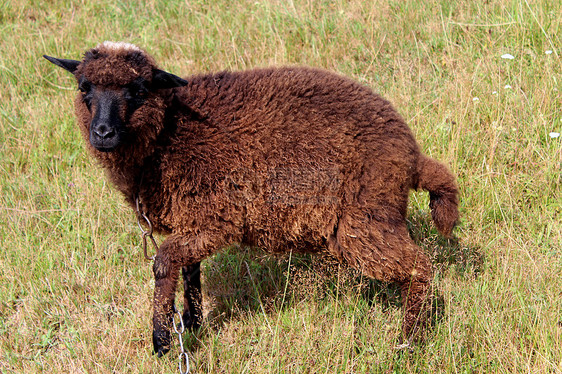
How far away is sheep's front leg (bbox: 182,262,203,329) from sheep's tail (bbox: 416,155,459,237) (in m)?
1.73

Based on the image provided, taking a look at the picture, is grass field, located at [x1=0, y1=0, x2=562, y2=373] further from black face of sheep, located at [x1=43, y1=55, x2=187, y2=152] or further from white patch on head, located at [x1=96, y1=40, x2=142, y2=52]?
→ white patch on head, located at [x1=96, y1=40, x2=142, y2=52]

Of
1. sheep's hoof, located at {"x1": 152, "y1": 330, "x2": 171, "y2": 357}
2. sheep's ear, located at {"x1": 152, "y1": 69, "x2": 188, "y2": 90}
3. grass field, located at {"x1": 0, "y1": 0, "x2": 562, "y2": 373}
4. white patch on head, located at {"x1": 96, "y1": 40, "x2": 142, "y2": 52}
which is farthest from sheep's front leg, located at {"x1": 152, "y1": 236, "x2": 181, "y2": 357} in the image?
white patch on head, located at {"x1": 96, "y1": 40, "x2": 142, "y2": 52}

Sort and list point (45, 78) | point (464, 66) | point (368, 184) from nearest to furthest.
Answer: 1. point (368, 184)
2. point (464, 66)
3. point (45, 78)

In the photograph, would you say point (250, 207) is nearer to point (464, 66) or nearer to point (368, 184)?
point (368, 184)

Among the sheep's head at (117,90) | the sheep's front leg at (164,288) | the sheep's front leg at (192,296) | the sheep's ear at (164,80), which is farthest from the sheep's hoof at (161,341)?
the sheep's ear at (164,80)


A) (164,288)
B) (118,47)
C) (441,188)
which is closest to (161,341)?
(164,288)

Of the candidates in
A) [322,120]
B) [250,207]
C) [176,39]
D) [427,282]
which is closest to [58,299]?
[250,207]

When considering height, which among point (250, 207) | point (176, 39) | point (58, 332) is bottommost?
point (58, 332)

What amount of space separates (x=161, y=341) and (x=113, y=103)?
154cm

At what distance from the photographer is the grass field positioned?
3.61m

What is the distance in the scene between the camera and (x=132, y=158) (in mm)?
3656

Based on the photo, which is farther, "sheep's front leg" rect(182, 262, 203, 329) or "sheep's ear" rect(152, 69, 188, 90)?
"sheep's front leg" rect(182, 262, 203, 329)

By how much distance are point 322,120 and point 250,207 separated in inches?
29.1

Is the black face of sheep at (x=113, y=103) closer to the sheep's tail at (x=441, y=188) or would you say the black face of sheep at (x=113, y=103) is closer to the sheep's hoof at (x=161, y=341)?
the sheep's hoof at (x=161, y=341)
